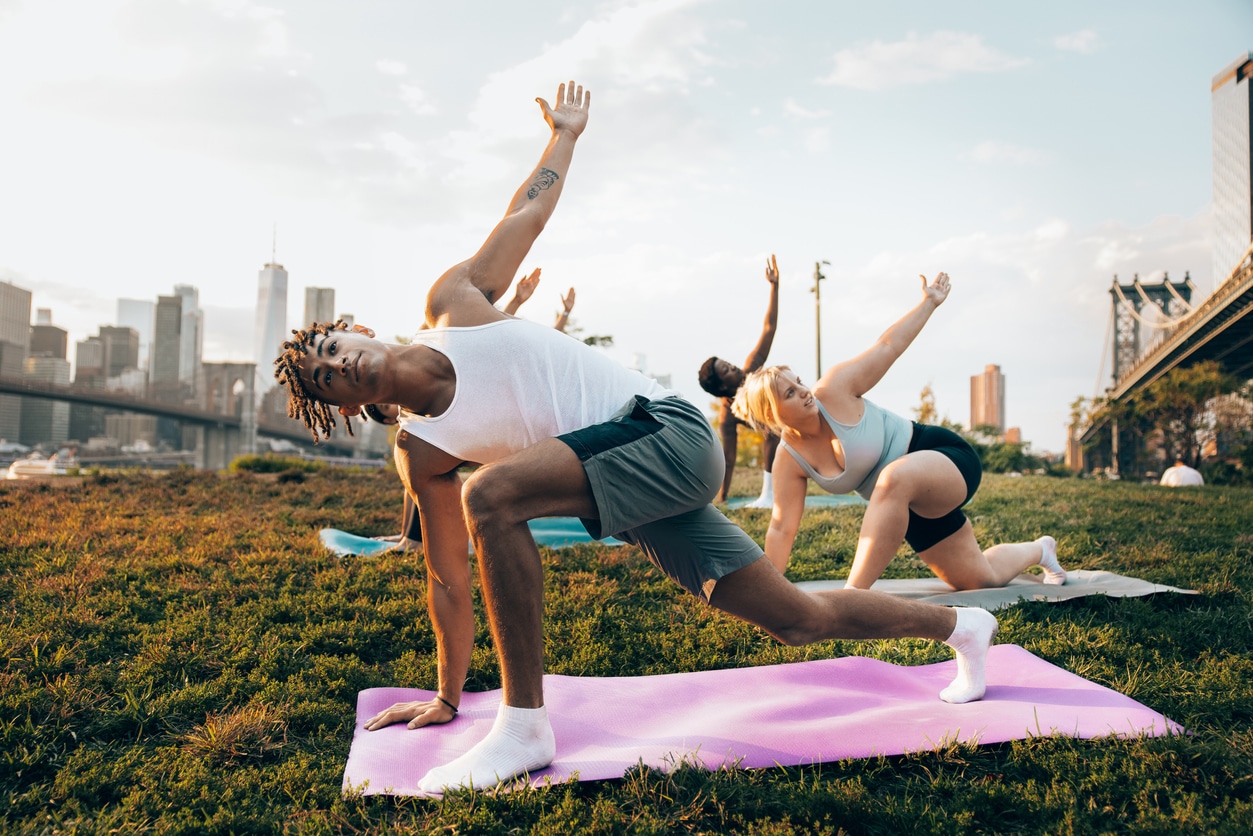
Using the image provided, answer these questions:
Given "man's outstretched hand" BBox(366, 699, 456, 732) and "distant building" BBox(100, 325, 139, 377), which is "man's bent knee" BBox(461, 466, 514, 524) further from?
"distant building" BBox(100, 325, 139, 377)

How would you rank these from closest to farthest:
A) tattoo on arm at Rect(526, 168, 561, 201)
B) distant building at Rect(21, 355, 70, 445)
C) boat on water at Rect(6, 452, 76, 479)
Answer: tattoo on arm at Rect(526, 168, 561, 201) → boat on water at Rect(6, 452, 76, 479) → distant building at Rect(21, 355, 70, 445)

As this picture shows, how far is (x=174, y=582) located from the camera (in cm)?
425

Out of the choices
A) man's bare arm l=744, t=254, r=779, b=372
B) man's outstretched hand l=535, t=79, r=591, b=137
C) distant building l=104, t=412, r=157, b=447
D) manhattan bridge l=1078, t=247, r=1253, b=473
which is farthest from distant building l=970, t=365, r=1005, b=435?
man's outstretched hand l=535, t=79, r=591, b=137

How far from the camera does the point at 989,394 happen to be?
107m

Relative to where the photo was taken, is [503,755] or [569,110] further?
[569,110]

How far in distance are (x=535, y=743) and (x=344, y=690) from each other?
1129mm

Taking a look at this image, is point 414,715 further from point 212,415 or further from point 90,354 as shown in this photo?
point 90,354

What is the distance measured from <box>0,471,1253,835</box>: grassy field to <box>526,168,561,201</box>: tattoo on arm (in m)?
1.75

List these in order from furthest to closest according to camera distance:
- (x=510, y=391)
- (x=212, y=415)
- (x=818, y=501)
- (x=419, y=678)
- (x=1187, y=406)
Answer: (x=212, y=415), (x=1187, y=406), (x=818, y=501), (x=419, y=678), (x=510, y=391)

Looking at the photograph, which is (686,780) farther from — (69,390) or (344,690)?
(69,390)

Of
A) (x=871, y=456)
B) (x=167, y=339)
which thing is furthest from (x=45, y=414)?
(x=871, y=456)

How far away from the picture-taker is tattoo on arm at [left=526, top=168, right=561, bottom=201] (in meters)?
2.57

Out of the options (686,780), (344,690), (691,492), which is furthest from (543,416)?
(344,690)

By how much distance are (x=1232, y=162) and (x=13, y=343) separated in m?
144
